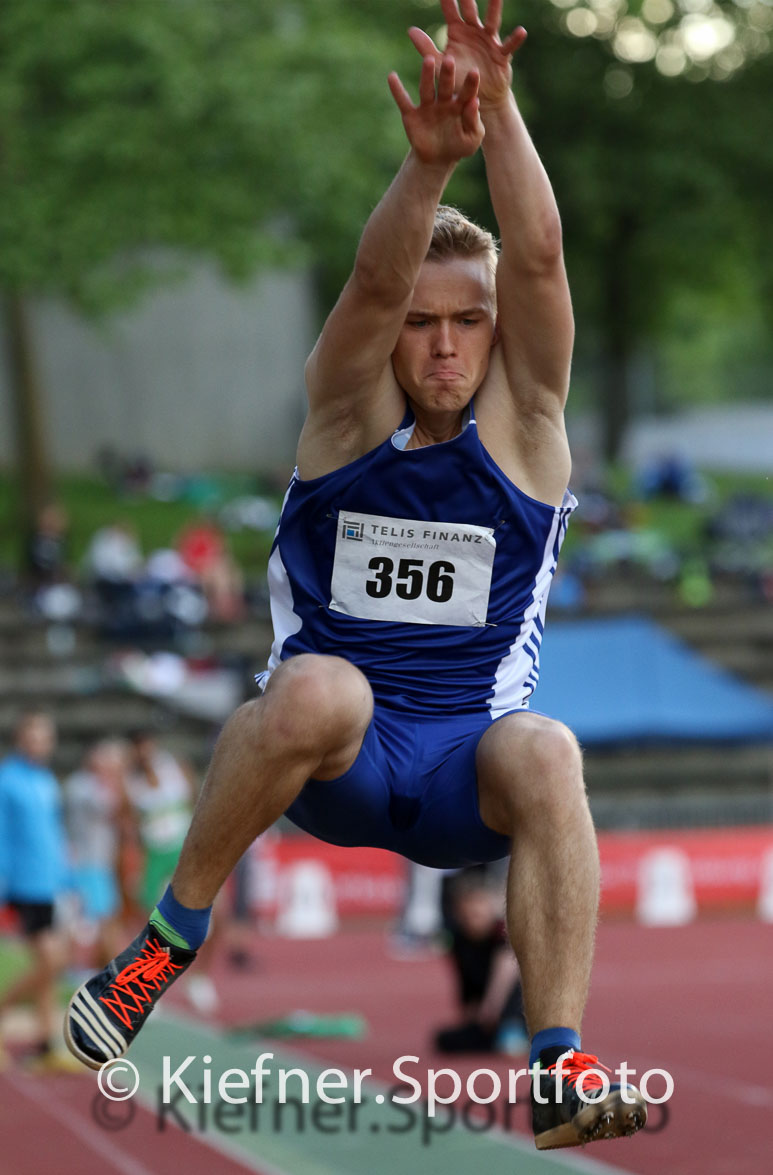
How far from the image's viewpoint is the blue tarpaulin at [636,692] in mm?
18578

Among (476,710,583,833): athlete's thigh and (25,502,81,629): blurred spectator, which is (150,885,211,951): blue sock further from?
(25,502,81,629): blurred spectator

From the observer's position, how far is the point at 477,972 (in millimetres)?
11406

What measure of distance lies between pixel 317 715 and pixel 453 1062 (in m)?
7.45

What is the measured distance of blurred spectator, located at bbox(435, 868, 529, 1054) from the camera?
11.1m

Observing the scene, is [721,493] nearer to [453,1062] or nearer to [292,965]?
[292,965]

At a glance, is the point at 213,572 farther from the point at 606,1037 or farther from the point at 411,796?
the point at 411,796

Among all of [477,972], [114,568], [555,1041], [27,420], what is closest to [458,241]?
[555,1041]

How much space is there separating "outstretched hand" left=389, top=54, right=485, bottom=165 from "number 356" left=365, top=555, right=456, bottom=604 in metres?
0.99

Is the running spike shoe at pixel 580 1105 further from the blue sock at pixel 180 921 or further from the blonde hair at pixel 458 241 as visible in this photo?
the blonde hair at pixel 458 241

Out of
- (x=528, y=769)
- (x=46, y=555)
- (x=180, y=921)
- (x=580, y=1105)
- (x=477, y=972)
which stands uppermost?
(x=528, y=769)

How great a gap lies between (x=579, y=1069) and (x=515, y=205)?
2.01 m

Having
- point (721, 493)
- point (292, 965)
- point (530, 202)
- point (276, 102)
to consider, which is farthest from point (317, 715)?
point (721, 493)

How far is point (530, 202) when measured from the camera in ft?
13.3

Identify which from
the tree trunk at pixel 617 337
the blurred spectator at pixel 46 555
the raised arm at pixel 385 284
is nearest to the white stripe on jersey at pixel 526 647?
the raised arm at pixel 385 284
